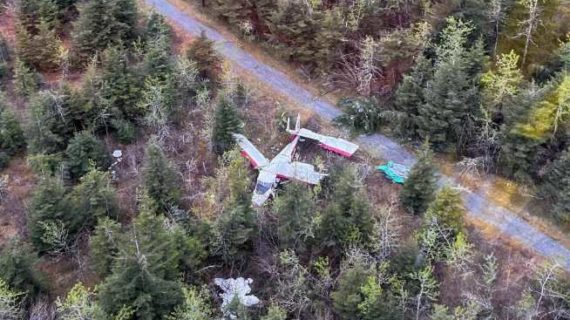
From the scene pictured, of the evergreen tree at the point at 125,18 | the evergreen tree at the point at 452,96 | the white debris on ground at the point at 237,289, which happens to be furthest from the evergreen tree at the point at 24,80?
the evergreen tree at the point at 452,96

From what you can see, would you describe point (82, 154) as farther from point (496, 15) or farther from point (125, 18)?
point (496, 15)

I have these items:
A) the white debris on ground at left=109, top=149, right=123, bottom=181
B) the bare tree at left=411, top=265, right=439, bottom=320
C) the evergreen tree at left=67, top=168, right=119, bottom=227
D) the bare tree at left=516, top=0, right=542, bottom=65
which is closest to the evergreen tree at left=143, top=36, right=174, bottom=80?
the white debris on ground at left=109, top=149, right=123, bottom=181

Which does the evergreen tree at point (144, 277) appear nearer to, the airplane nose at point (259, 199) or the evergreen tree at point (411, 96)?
the airplane nose at point (259, 199)

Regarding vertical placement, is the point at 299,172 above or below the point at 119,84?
below

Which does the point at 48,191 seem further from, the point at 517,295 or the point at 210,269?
the point at 517,295

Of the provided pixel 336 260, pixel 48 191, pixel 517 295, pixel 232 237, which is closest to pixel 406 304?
pixel 336 260

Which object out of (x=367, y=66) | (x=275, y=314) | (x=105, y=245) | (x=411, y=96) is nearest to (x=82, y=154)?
(x=105, y=245)

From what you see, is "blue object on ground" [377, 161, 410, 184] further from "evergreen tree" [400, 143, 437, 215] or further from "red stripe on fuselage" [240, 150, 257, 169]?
"red stripe on fuselage" [240, 150, 257, 169]
